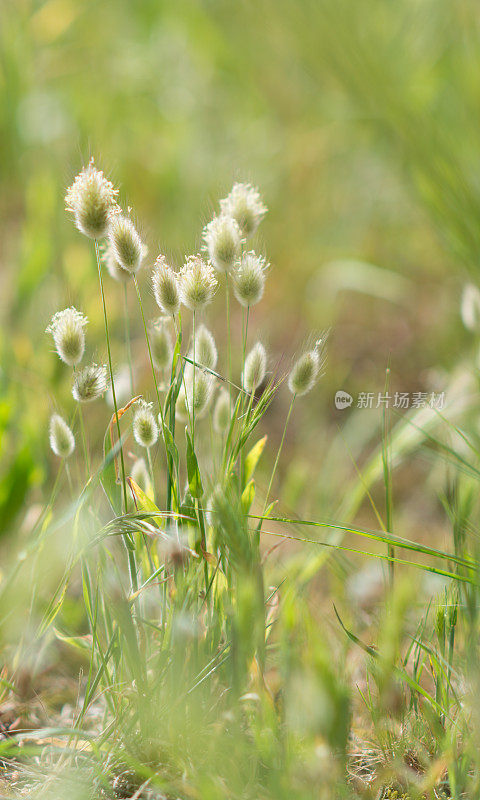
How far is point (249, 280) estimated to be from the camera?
62 cm

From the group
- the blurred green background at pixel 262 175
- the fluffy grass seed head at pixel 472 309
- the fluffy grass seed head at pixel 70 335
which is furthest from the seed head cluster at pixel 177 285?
the fluffy grass seed head at pixel 472 309

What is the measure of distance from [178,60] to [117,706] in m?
2.28

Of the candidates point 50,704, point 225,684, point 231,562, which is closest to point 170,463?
point 231,562

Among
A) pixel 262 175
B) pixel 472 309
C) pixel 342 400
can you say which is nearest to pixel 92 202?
pixel 472 309

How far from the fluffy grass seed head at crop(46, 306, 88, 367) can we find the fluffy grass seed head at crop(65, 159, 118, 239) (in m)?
0.08

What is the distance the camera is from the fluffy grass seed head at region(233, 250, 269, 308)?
0.62m

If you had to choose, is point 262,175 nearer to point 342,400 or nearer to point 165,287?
point 342,400

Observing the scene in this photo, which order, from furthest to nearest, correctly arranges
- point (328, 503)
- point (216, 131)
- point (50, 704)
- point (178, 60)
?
point (178, 60) → point (216, 131) → point (328, 503) → point (50, 704)

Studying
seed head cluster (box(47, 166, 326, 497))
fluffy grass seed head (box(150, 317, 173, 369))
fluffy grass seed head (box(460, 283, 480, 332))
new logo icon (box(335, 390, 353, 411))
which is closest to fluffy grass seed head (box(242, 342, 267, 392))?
seed head cluster (box(47, 166, 326, 497))

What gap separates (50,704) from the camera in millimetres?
781

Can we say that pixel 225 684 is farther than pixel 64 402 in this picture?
No

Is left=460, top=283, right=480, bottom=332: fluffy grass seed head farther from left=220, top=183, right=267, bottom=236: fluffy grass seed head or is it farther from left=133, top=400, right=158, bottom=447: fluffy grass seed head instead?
left=133, top=400, right=158, bottom=447: fluffy grass seed head

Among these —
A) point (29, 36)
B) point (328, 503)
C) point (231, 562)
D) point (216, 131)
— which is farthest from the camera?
point (216, 131)

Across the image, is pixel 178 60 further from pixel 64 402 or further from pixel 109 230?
pixel 109 230
